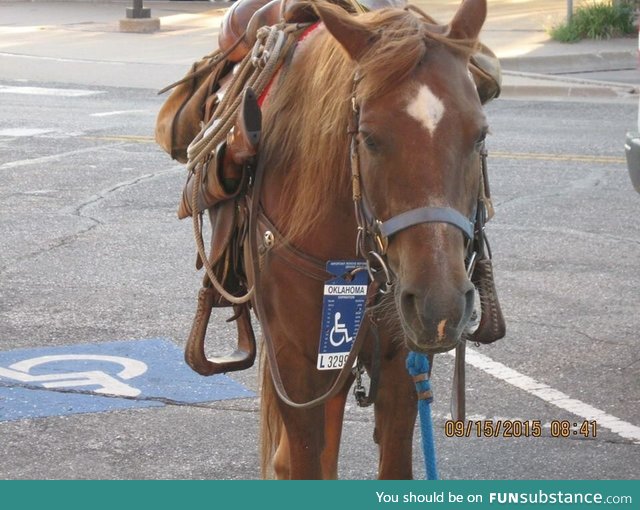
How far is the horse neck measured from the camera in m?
3.95

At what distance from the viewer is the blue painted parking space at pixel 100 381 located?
631 centimetres

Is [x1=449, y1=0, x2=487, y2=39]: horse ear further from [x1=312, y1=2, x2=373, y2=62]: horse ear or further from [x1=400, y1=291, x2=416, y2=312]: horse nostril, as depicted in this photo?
[x1=400, y1=291, x2=416, y2=312]: horse nostril

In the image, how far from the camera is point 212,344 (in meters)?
7.25

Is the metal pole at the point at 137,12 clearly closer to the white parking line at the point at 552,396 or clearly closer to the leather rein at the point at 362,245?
the white parking line at the point at 552,396

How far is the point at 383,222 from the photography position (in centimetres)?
362

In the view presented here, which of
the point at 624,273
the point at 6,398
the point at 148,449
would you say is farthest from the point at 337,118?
the point at 624,273

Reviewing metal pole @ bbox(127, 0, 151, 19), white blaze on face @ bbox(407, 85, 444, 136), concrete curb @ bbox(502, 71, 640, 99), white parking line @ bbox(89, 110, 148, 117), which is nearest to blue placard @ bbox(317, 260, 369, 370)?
white blaze on face @ bbox(407, 85, 444, 136)

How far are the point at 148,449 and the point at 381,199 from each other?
2.52m

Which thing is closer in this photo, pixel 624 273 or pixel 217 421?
pixel 217 421

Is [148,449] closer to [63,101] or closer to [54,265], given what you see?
[54,265]

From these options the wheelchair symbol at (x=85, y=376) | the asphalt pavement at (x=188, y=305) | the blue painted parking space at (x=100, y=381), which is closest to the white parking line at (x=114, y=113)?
the asphalt pavement at (x=188, y=305)

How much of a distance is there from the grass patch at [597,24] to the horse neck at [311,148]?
18979mm

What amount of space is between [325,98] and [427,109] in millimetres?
495

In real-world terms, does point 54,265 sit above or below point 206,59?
below
